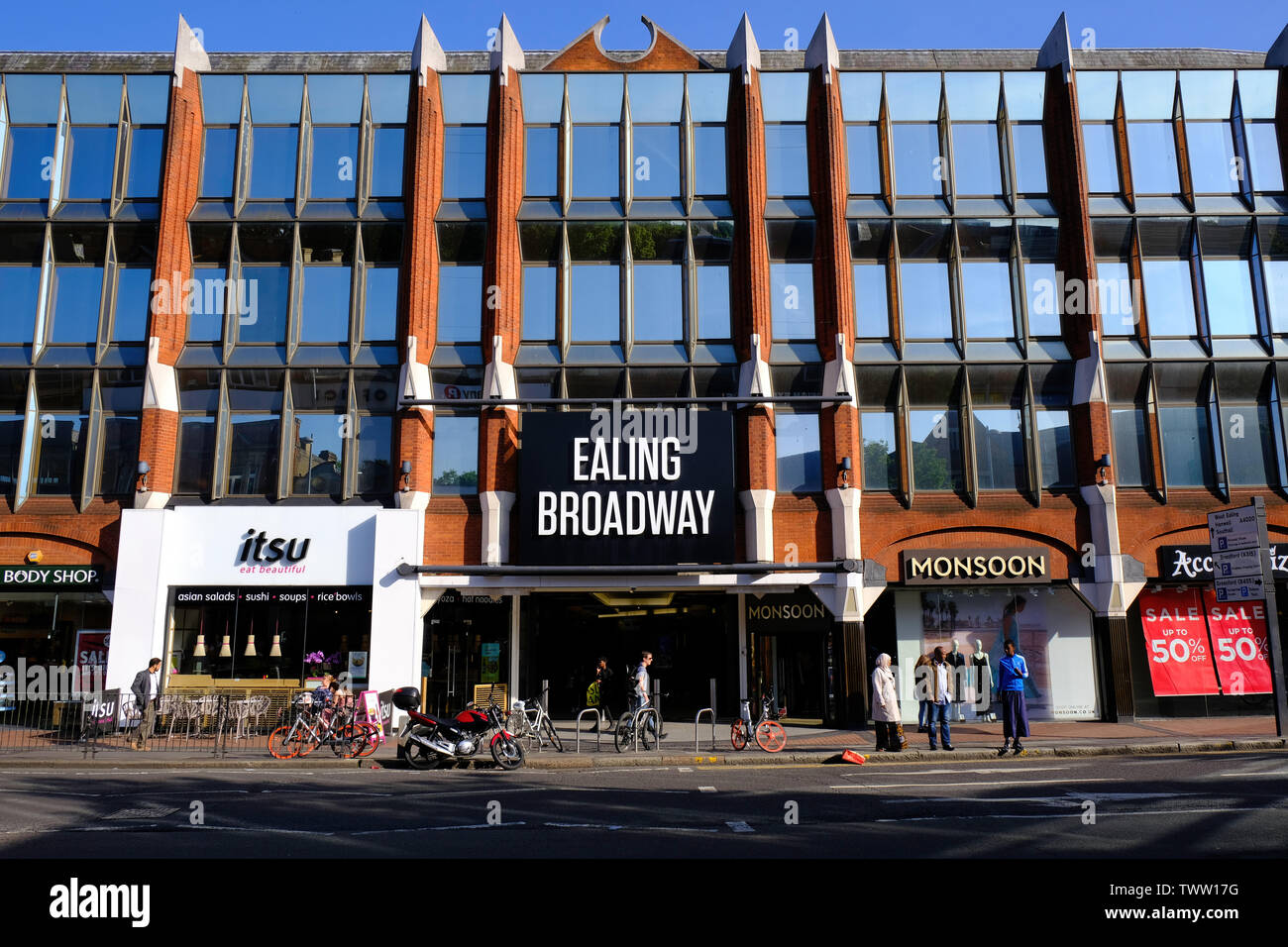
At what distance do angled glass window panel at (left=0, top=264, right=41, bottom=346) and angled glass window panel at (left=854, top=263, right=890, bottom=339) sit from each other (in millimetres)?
10160

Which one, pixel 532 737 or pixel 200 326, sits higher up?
pixel 200 326

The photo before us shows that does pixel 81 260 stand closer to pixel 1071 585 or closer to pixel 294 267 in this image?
pixel 294 267

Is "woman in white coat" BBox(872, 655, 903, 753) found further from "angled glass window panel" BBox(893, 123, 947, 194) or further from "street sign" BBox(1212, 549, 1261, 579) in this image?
"angled glass window panel" BBox(893, 123, 947, 194)

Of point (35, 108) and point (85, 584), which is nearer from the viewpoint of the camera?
point (85, 584)

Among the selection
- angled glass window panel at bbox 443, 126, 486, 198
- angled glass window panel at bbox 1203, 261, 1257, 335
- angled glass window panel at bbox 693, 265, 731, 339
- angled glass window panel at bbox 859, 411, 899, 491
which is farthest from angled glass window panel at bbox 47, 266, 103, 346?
angled glass window panel at bbox 1203, 261, 1257, 335

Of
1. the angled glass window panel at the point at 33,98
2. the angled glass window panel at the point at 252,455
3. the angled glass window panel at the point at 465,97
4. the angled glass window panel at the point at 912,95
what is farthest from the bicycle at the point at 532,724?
the angled glass window panel at the point at 33,98

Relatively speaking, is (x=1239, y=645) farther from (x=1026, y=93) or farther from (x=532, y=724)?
(x=532, y=724)

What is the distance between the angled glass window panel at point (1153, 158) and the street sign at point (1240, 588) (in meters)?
10.7

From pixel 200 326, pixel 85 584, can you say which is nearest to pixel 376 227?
pixel 200 326

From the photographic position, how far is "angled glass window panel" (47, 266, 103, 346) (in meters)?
24.0

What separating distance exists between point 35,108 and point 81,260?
435 cm

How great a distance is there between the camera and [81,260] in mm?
24406

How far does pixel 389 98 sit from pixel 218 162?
486 centimetres
